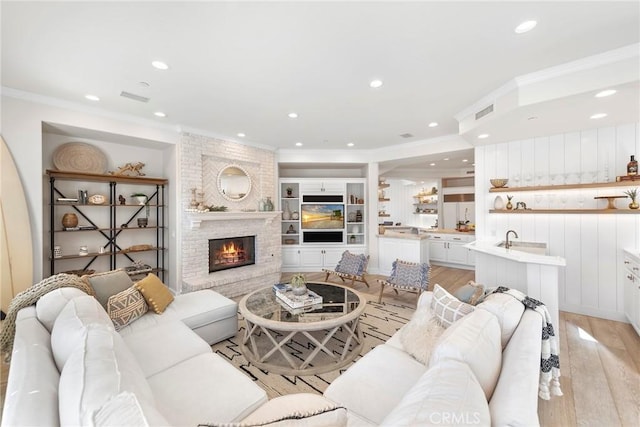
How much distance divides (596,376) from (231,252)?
5107 mm

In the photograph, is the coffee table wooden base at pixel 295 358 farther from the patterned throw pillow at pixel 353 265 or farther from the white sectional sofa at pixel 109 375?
the patterned throw pillow at pixel 353 265

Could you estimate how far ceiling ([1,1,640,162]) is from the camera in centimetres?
178

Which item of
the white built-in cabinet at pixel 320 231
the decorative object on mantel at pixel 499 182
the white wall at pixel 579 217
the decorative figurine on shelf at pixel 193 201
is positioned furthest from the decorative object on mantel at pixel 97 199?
the decorative object on mantel at pixel 499 182

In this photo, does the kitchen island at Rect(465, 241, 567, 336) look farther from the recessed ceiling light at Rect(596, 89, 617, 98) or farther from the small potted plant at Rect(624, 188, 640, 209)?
the recessed ceiling light at Rect(596, 89, 617, 98)

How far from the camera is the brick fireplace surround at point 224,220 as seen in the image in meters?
4.34

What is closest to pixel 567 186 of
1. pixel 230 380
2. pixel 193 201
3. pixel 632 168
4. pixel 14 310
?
pixel 632 168

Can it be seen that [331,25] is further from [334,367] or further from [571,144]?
[571,144]

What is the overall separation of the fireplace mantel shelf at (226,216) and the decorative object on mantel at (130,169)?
1150 mm

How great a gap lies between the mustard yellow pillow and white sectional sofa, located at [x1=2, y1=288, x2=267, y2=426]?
0.16m

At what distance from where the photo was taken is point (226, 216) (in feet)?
15.5

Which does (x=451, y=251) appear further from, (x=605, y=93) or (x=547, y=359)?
(x=547, y=359)

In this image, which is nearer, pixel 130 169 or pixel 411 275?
pixel 411 275

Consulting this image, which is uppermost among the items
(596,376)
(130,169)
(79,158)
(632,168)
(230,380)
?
(79,158)

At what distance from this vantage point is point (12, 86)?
2859 mm
